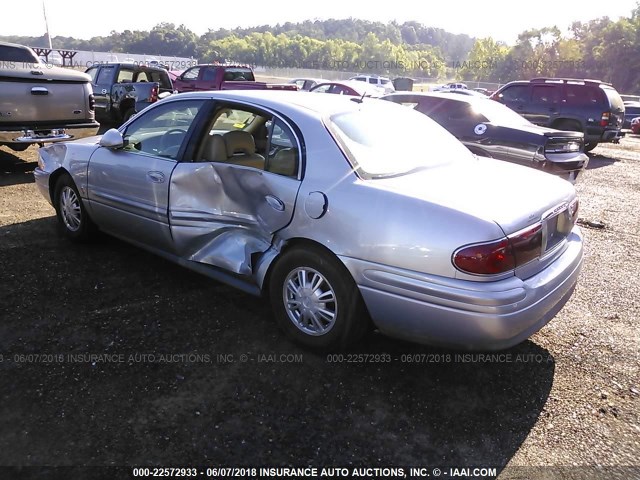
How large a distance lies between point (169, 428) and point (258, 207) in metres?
1.46

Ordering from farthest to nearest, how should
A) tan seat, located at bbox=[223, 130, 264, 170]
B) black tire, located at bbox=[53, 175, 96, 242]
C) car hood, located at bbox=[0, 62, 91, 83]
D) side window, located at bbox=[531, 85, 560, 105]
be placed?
side window, located at bbox=[531, 85, 560, 105]
car hood, located at bbox=[0, 62, 91, 83]
black tire, located at bbox=[53, 175, 96, 242]
tan seat, located at bbox=[223, 130, 264, 170]

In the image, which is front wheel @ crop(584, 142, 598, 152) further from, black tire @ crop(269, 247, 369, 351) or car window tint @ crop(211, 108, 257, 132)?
black tire @ crop(269, 247, 369, 351)

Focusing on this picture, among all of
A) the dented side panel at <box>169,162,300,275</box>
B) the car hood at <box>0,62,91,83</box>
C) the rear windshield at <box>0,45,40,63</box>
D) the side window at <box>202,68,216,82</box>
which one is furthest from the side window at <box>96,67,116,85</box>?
the dented side panel at <box>169,162,300,275</box>

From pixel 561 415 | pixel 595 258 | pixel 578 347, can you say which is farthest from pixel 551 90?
pixel 561 415

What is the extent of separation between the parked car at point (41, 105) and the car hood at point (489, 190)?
248 inches

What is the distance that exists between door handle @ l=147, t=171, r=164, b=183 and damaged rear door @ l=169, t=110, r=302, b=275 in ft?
0.46

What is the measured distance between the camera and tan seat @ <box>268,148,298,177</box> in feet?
10.4

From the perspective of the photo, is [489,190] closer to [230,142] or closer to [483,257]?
[483,257]

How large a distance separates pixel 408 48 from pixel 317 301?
168 meters

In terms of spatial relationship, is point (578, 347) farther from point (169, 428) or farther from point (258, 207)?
point (169, 428)

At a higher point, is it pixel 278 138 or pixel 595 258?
pixel 278 138

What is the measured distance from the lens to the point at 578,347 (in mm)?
3420

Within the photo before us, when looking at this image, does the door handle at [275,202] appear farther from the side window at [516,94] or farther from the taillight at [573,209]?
the side window at [516,94]

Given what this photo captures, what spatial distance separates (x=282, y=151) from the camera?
129 inches
